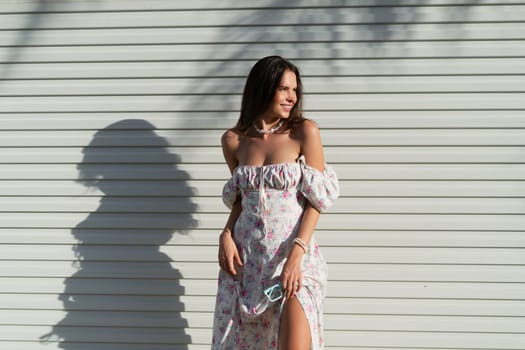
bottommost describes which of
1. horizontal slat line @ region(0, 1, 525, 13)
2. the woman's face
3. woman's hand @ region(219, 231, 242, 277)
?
woman's hand @ region(219, 231, 242, 277)

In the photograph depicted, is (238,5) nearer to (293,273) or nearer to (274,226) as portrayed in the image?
(274,226)

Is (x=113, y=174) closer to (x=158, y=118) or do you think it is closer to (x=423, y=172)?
(x=158, y=118)

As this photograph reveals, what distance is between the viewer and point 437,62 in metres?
3.35

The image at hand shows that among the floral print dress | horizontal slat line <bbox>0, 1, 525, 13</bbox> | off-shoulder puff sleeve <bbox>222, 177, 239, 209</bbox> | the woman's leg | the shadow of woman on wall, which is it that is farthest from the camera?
the shadow of woman on wall

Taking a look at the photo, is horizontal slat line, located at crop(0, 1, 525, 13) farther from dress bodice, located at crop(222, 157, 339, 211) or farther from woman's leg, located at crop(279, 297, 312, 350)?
woman's leg, located at crop(279, 297, 312, 350)

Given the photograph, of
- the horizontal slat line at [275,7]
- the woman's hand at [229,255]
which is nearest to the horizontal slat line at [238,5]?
the horizontal slat line at [275,7]

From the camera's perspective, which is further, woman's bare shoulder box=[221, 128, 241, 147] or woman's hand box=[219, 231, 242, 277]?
woman's bare shoulder box=[221, 128, 241, 147]

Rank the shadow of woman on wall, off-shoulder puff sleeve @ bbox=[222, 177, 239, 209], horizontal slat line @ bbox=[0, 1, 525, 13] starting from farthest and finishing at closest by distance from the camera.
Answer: the shadow of woman on wall → horizontal slat line @ bbox=[0, 1, 525, 13] → off-shoulder puff sleeve @ bbox=[222, 177, 239, 209]

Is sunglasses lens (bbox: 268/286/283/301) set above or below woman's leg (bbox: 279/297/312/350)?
above

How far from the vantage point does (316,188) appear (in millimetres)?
2785

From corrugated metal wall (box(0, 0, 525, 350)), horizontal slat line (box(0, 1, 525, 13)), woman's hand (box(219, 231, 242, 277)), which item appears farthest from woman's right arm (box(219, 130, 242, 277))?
horizontal slat line (box(0, 1, 525, 13))

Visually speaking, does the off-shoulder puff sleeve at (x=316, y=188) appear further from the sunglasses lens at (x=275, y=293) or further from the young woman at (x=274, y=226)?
the sunglasses lens at (x=275, y=293)

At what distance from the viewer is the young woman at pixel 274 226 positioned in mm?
2734

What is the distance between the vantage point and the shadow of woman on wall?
3541 mm
